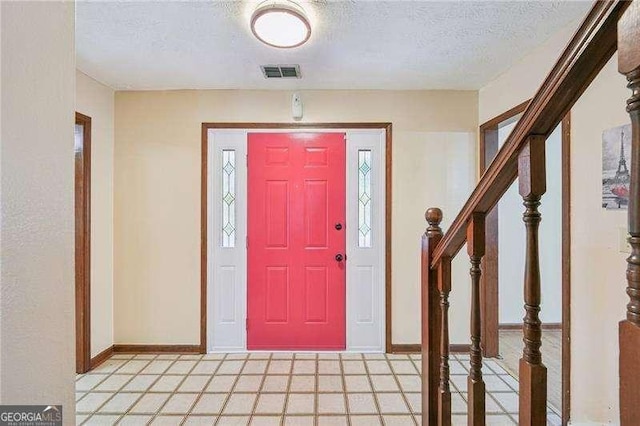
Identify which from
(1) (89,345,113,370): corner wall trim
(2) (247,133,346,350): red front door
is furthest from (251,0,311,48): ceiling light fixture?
(1) (89,345,113,370): corner wall trim

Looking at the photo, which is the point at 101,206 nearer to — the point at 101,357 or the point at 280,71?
the point at 101,357

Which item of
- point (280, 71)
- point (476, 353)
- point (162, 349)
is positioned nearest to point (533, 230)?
point (476, 353)

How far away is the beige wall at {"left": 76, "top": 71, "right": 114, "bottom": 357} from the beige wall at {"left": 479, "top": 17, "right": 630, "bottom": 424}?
3.46 metres

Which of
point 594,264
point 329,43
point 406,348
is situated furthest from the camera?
point 406,348

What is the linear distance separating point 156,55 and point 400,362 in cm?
307

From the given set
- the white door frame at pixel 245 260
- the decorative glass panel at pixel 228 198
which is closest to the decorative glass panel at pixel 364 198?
the white door frame at pixel 245 260

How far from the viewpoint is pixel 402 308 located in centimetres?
305

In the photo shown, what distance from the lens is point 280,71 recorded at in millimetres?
2656

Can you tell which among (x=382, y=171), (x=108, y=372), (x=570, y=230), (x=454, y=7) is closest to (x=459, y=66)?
(x=454, y=7)

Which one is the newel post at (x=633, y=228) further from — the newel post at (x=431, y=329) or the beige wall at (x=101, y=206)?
the beige wall at (x=101, y=206)

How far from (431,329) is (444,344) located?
0.08 m

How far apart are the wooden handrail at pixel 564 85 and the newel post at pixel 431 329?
39cm

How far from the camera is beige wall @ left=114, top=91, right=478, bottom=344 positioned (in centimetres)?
305

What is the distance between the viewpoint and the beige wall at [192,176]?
3051 millimetres
